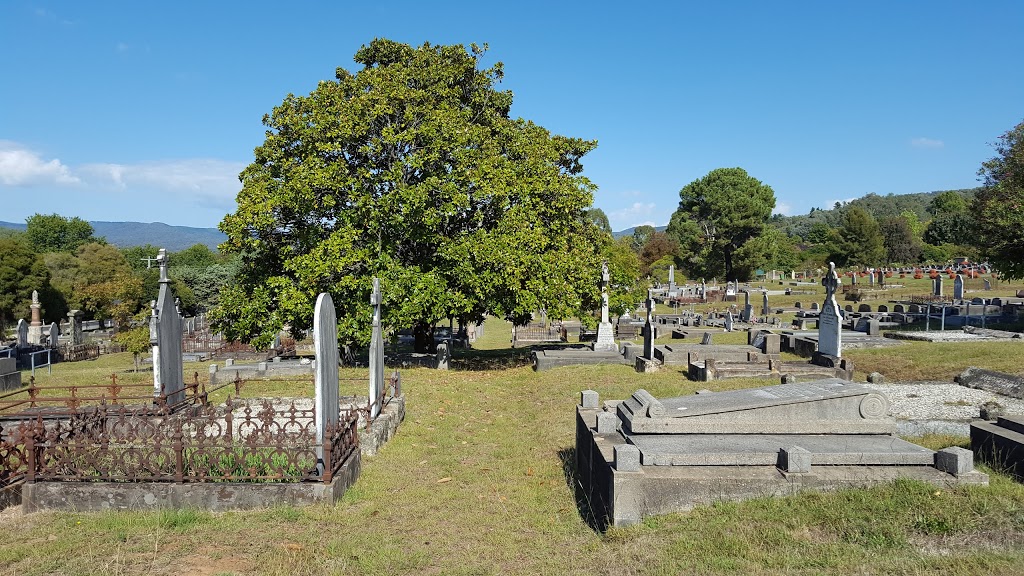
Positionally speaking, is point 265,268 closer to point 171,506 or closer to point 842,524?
point 171,506

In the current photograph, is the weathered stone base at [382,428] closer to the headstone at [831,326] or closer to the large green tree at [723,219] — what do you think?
the headstone at [831,326]

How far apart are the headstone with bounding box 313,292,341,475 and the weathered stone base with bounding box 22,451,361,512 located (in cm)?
45

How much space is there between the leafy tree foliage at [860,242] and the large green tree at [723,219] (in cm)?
1141

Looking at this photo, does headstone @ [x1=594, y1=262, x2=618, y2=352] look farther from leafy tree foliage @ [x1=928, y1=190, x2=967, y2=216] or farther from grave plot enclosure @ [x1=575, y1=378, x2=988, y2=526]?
leafy tree foliage @ [x1=928, y1=190, x2=967, y2=216]

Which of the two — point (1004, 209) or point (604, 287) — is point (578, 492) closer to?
point (604, 287)

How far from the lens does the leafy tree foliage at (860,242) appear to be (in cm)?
7706

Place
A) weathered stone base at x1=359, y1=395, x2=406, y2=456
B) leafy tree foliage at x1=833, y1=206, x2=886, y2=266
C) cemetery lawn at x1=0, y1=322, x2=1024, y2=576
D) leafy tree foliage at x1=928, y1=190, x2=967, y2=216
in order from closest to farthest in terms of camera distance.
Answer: cemetery lawn at x1=0, y1=322, x2=1024, y2=576, weathered stone base at x1=359, y1=395, x2=406, y2=456, leafy tree foliage at x1=833, y1=206, x2=886, y2=266, leafy tree foliage at x1=928, y1=190, x2=967, y2=216

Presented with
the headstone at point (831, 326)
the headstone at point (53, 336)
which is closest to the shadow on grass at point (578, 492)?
the headstone at point (831, 326)

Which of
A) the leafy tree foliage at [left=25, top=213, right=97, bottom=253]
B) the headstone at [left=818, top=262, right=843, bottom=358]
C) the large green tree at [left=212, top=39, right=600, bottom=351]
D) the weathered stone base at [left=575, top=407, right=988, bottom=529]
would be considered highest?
the leafy tree foliage at [left=25, top=213, right=97, bottom=253]

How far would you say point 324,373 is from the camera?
26.7ft

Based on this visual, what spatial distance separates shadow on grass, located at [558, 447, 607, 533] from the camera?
680 cm

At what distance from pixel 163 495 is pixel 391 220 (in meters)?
11.2

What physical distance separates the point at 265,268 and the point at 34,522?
1358 cm

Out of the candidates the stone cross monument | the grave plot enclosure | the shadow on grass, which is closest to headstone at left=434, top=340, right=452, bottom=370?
the shadow on grass
